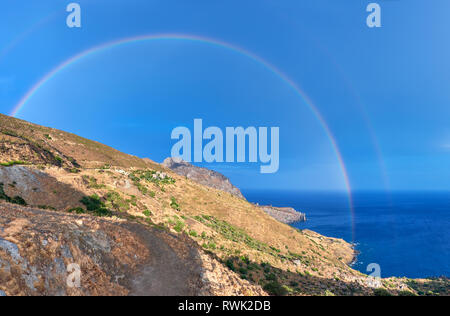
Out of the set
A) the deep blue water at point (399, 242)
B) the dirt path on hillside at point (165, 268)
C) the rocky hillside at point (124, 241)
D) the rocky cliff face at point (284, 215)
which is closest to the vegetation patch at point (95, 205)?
the rocky hillside at point (124, 241)

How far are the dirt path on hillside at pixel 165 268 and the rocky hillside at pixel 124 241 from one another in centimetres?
7

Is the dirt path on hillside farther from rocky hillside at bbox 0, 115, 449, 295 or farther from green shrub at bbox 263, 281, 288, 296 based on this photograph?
green shrub at bbox 263, 281, 288, 296

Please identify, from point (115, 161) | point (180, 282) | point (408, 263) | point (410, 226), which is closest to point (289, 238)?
point (180, 282)

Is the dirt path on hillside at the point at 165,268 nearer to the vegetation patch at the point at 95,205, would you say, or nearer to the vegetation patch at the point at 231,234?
the vegetation patch at the point at 95,205

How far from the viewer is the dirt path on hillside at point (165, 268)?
44.0 feet

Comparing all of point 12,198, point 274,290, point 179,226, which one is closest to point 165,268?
point 274,290

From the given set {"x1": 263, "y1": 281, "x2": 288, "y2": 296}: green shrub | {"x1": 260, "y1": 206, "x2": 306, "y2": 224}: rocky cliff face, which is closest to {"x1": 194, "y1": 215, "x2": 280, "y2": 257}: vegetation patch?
{"x1": 263, "y1": 281, "x2": 288, "y2": 296}: green shrub

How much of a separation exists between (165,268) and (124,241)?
13.1 feet

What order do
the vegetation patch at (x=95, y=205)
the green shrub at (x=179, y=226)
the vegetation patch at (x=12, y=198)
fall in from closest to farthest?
the vegetation patch at (x=12, y=198)
the vegetation patch at (x=95, y=205)
the green shrub at (x=179, y=226)

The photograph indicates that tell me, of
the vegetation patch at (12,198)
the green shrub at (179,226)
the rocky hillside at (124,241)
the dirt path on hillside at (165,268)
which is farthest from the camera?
the green shrub at (179,226)

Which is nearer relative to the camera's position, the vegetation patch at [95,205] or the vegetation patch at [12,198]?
the vegetation patch at [12,198]

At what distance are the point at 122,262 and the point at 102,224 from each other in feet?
14.5
